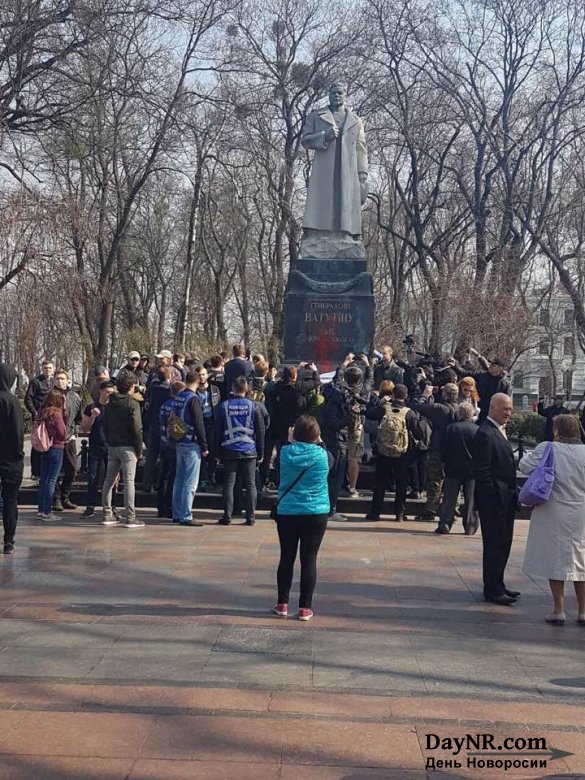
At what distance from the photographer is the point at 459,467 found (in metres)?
11.4

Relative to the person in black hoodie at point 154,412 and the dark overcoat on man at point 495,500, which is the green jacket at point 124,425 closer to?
the person in black hoodie at point 154,412

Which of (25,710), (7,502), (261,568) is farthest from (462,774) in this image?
(7,502)

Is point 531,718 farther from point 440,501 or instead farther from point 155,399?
point 155,399

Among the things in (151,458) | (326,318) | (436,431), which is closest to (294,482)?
(436,431)

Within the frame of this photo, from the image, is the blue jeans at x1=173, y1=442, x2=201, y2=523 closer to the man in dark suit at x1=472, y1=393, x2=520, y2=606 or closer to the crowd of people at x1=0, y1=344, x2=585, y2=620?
the crowd of people at x1=0, y1=344, x2=585, y2=620

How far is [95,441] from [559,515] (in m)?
6.94

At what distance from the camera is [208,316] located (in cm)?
5322

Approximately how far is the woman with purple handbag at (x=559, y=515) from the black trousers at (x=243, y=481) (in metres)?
4.63

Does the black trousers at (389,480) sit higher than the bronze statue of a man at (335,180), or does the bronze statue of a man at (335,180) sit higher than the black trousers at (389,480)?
the bronze statue of a man at (335,180)

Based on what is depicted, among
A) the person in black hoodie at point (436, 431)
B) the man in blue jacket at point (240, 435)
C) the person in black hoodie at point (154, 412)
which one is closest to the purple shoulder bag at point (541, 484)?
the person in black hoodie at point (436, 431)

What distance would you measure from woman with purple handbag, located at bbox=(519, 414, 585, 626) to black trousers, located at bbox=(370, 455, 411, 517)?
4418 mm

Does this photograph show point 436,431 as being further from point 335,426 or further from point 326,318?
point 326,318

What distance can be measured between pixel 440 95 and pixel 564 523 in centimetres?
2846

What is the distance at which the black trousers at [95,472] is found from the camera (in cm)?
1284
